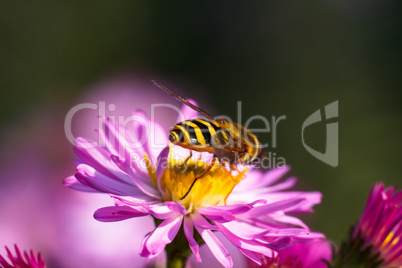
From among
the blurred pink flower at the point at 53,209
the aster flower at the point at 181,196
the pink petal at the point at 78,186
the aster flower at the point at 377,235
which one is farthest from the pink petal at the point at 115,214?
the aster flower at the point at 377,235

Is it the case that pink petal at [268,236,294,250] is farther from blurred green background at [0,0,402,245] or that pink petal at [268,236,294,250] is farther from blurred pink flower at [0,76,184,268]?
blurred green background at [0,0,402,245]

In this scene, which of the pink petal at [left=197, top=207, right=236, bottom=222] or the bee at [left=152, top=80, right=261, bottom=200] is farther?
the bee at [left=152, top=80, right=261, bottom=200]

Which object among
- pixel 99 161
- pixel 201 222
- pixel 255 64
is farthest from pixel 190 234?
pixel 255 64

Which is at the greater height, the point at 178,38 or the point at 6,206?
the point at 178,38

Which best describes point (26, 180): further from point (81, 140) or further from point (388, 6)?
point (388, 6)

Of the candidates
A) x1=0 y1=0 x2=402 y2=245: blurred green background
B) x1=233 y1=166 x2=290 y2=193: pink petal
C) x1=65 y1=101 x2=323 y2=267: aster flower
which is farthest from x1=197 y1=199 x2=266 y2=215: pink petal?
x1=0 y1=0 x2=402 y2=245: blurred green background

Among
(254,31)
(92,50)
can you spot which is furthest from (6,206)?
(254,31)

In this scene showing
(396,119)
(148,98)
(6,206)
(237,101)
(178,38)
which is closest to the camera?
(6,206)

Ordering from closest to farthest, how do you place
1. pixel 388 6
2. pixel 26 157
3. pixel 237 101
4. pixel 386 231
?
pixel 386 231 → pixel 26 157 → pixel 237 101 → pixel 388 6
